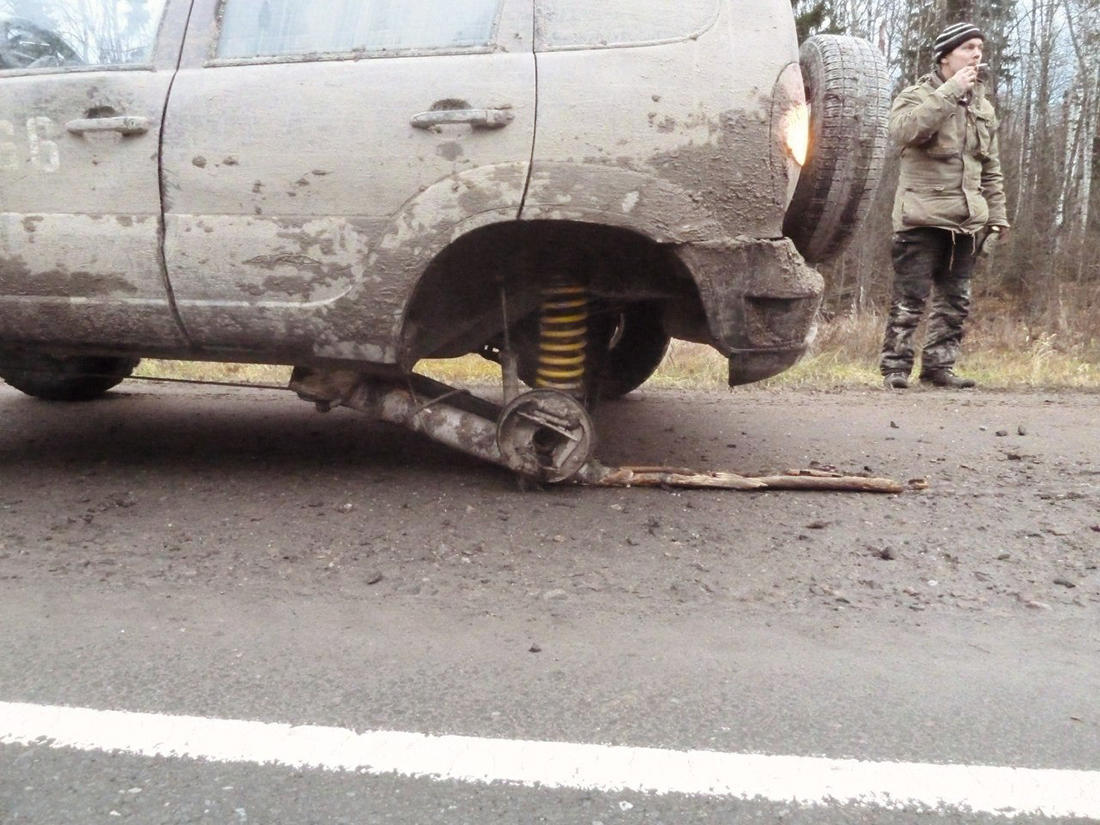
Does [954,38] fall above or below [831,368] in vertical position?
above

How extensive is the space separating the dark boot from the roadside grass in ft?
0.45

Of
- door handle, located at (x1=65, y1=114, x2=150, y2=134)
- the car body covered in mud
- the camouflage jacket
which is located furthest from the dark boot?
door handle, located at (x1=65, y1=114, x2=150, y2=134)

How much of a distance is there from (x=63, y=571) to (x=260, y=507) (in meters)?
0.72

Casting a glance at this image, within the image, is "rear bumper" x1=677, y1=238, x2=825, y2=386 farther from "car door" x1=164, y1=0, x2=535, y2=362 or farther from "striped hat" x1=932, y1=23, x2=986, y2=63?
"striped hat" x1=932, y1=23, x2=986, y2=63

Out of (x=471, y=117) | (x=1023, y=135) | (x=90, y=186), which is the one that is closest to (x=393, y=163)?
(x=471, y=117)

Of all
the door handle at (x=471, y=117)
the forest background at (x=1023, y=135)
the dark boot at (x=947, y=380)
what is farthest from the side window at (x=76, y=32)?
the forest background at (x=1023, y=135)

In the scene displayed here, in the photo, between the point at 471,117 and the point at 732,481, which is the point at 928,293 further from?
the point at 471,117

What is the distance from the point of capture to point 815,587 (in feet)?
8.82

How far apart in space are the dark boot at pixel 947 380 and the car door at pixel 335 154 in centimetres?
415

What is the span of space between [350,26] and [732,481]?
216 cm

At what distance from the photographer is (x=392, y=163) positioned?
294 cm

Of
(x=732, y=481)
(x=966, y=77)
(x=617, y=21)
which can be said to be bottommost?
Result: (x=732, y=481)

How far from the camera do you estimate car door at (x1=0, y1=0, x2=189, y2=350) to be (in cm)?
305

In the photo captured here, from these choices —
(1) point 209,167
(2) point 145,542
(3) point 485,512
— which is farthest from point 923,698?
(1) point 209,167
